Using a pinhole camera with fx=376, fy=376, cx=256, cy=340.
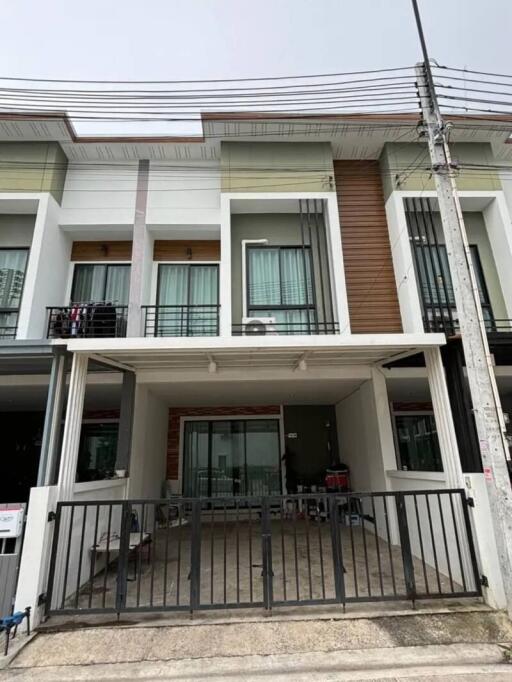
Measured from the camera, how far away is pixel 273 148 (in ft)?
24.3

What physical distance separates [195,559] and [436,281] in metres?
6.04

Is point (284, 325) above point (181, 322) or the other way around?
the other way around

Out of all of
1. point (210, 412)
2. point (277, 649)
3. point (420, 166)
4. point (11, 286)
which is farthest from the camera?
point (210, 412)

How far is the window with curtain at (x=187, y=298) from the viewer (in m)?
Result: 7.08

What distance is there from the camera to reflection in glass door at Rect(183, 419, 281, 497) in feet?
30.1

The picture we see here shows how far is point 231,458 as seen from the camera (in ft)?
30.7

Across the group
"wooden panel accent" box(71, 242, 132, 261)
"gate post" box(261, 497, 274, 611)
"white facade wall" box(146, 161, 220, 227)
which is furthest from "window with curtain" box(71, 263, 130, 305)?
"gate post" box(261, 497, 274, 611)

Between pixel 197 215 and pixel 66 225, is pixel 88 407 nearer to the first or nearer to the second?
pixel 66 225

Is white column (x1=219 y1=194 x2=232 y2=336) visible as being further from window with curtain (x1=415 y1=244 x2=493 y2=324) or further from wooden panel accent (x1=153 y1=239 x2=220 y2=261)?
window with curtain (x1=415 y1=244 x2=493 y2=324)

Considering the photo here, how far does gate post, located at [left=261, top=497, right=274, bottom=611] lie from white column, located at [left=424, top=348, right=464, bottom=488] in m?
2.17

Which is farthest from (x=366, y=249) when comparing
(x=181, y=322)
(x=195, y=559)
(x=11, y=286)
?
(x=11, y=286)

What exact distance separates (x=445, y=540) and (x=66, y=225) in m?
7.78

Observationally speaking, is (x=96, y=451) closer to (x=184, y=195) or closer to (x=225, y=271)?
(x=225, y=271)

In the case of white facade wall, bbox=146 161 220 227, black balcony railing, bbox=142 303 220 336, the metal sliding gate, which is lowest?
the metal sliding gate
